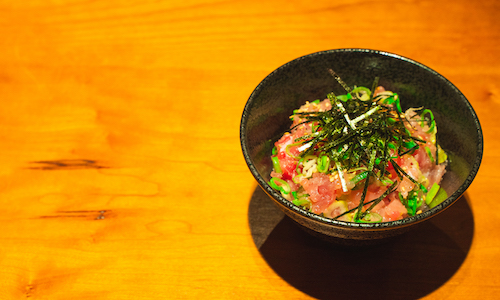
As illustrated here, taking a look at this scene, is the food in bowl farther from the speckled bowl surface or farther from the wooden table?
the wooden table

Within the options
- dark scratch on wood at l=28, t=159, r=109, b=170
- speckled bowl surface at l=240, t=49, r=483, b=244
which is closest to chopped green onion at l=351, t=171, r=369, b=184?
speckled bowl surface at l=240, t=49, r=483, b=244

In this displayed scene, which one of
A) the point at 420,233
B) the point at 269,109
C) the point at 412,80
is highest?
the point at 412,80

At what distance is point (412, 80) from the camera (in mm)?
1715

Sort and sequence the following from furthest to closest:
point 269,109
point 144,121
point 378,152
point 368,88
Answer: point 144,121 < point 368,88 < point 269,109 < point 378,152

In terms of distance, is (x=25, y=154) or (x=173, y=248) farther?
(x=25, y=154)

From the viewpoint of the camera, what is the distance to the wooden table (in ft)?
5.42

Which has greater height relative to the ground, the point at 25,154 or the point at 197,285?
the point at 25,154

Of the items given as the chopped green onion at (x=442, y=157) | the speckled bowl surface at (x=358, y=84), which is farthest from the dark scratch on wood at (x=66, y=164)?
the chopped green onion at (x=442, y=157)

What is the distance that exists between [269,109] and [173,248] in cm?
76

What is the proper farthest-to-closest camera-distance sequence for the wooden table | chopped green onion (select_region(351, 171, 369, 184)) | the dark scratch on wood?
the dark scratch on wood
the wooden table
chopped green onion (select_region(351, 171, 369, 184))

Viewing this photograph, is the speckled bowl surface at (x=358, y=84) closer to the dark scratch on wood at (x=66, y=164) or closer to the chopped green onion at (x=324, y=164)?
the chopped green onion at (x=324, y=164)

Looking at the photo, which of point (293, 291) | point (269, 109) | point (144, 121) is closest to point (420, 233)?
point (293, 291)

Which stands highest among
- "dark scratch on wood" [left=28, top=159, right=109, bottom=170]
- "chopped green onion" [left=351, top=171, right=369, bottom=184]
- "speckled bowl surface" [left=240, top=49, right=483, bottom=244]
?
"speckled bowl surface" [left=240, top=49, right=483, bottom=244]

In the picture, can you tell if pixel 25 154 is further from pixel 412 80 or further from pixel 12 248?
pixel 412 80
